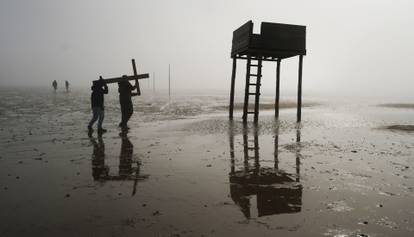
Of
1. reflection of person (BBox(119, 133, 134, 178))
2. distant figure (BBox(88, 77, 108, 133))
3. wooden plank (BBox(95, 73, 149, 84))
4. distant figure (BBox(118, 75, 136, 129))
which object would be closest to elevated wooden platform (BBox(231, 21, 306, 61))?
wooden plank (BBox(95, 73, 149, 84))

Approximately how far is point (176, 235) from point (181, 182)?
2.46m

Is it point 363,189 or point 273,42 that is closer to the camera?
point 363,189

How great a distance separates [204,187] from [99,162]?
3.43 meters

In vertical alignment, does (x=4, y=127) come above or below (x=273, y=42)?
below

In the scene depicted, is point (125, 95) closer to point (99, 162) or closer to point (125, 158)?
point (125, 158)

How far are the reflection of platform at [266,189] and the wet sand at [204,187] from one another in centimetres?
2

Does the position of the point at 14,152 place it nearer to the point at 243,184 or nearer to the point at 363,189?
the point at 243,184

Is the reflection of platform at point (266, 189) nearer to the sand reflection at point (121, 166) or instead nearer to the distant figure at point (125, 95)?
the sand reflection at point (121, 166)

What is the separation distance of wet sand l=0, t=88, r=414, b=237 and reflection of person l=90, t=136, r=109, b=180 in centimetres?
2

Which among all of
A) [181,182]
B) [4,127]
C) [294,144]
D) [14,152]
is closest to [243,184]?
[181,182]

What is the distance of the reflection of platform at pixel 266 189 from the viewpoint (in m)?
5.52

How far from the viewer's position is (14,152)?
9.85m

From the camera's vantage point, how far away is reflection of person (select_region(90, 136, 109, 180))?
7391 millimetres

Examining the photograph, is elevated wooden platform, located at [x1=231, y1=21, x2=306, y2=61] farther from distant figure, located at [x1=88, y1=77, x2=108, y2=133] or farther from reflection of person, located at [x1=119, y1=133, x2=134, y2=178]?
reflection of person, located at [x1=119, y1=133, x2=134, y2=178]
